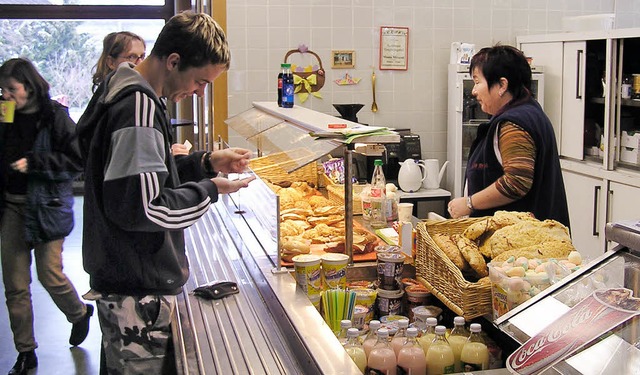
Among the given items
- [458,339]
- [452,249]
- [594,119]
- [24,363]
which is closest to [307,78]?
[594,119]

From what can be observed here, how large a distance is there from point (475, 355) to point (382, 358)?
268 mm

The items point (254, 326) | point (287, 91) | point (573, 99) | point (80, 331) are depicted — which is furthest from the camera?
point (573, 99)

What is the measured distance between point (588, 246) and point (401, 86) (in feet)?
6.71

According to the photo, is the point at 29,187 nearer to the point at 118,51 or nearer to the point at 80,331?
the point at 118,51

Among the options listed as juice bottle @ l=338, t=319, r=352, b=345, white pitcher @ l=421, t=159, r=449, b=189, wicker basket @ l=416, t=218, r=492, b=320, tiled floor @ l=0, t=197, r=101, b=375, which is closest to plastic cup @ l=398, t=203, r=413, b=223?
wicker basket @ l=416, t=218, r=492, b=320

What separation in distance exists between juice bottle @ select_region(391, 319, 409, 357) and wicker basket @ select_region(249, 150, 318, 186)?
0.66m

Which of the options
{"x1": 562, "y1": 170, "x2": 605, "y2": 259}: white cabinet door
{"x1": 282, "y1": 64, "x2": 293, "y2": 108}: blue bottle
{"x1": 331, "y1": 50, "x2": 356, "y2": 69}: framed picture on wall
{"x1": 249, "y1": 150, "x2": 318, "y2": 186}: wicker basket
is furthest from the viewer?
{"x1": 331, "y1": 50, "x2": 356, "y2": 69}: framed picture on wall

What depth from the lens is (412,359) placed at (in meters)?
2.05

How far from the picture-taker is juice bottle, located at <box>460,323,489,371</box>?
2125 mm

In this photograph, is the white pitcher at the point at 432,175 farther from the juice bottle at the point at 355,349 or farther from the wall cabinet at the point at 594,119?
the juice bottle at the point at 355,349

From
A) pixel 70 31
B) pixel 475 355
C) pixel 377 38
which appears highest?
pixel 70 31

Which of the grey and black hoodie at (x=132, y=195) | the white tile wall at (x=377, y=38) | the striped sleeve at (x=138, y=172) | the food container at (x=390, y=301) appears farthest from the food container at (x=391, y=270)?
the white tile wall at (x=377, y=38)

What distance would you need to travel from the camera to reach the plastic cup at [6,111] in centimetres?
417

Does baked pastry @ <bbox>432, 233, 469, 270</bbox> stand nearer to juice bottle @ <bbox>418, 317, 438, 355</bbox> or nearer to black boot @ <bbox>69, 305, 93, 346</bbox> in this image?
juice bottle @ <bbox>418, 317, 438, 355</bbox>
